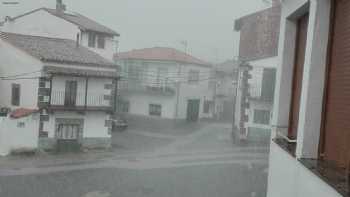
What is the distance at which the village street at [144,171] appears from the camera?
1631 centimetres

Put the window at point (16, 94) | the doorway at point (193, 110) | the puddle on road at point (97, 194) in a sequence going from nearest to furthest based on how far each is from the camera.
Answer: the puddle on road at point (97, 194) → the window at point (16, 94) → the doorway at point (193, 110)

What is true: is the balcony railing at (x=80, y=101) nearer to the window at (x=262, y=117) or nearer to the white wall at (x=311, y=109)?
the window at (x=262, y=117)

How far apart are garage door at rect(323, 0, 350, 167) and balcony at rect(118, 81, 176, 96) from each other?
33.2 meters

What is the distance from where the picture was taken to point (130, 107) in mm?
38969

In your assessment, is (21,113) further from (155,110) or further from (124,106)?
(124,106)

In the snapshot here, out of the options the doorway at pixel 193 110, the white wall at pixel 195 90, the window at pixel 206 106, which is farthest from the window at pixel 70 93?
the window at pixel 206 106

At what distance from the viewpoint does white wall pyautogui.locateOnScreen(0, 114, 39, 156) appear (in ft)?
72.0

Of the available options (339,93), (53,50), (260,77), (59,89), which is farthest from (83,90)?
(339,93)

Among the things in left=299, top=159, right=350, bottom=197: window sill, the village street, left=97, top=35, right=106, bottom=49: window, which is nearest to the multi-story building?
left=299, top=159, right=350, bottom=197: window sill

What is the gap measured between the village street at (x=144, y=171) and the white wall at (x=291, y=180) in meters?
10.8

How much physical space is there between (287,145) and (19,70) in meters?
20.8

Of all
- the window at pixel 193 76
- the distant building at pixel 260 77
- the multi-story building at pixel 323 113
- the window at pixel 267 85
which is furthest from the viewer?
the window at pixel 193 76

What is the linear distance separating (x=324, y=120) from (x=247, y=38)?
28.4m

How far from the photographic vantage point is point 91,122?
972 inches
